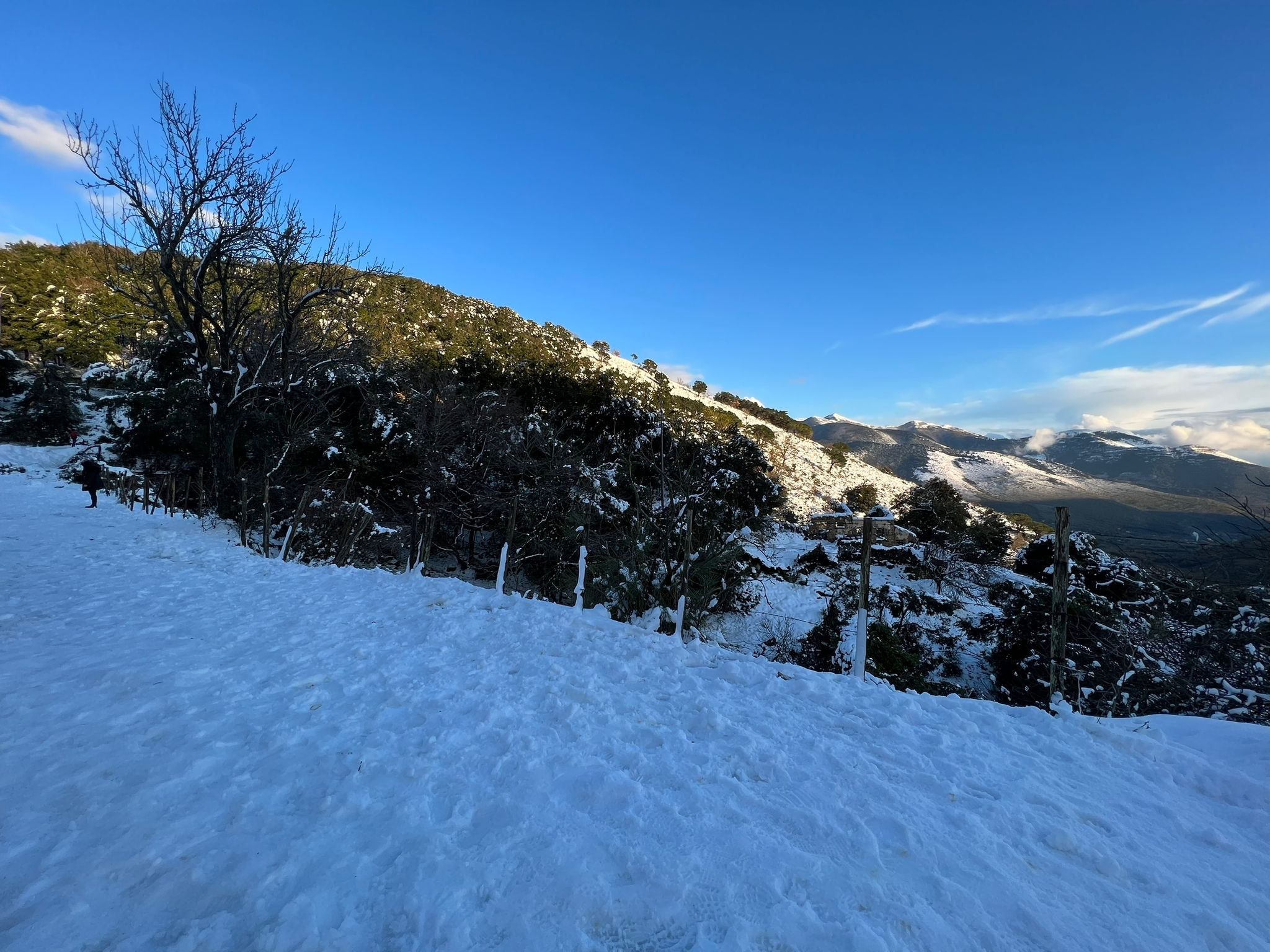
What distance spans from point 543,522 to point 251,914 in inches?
619

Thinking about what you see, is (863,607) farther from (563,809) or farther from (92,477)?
(92,477)

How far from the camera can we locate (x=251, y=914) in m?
2.06

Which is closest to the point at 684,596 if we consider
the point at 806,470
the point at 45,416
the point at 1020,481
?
the point at 806,470

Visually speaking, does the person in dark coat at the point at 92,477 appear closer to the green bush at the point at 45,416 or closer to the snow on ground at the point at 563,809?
the snow on ground at the point at 563,809

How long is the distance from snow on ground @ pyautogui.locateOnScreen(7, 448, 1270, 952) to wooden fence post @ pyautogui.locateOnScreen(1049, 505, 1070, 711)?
4.89 ft

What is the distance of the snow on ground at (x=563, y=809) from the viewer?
2.18m

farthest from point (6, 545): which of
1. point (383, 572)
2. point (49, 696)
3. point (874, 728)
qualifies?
point (874, 728)

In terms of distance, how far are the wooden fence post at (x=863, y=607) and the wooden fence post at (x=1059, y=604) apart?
209 centimetres

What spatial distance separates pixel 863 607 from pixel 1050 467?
172601 millimetres

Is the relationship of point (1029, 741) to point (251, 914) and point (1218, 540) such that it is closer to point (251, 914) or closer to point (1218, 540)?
point (1218, 540)

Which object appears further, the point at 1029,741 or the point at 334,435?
the point at 334,435

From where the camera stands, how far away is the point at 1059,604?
6172mm

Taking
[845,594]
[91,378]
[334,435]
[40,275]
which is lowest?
[845,594]

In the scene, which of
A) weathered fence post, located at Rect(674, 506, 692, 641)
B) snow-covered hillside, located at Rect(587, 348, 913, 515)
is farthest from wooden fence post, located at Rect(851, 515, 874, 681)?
snow-covered hillside, located at Rect(587, 348, 913, 515)
